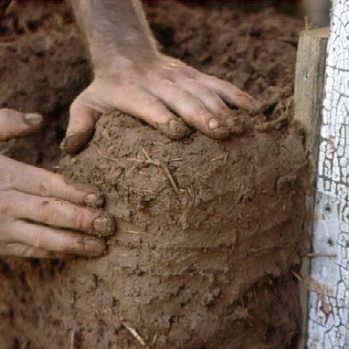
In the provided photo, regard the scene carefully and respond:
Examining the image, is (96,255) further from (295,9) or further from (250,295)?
(295,9)

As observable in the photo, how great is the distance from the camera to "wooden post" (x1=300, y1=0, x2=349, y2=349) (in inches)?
70.1

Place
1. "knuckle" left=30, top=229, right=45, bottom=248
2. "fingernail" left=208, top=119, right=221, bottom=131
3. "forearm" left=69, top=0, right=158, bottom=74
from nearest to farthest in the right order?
"fingernail" left=208, top=119, right=221, bottom=131 < "knuckle" left=30, top=229, right=45, bottom=248 < "forearm" left=69, top=0, right=158, bottom=74

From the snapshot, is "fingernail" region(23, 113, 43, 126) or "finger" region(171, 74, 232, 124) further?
"fingernail" region(23, 113, 43, 126)

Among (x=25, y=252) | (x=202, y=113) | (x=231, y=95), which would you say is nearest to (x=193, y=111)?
(x=202, y=113)

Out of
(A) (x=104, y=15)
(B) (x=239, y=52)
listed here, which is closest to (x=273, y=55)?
(B) (x=239, y=52)

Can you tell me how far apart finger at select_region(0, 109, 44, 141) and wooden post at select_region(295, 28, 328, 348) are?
25.6 inches

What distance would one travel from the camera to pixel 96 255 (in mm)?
1797

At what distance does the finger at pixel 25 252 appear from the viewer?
73.0 inches

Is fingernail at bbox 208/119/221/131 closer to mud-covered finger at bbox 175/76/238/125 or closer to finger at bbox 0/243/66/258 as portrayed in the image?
mud-covered finger at bbox 175/76/238/125

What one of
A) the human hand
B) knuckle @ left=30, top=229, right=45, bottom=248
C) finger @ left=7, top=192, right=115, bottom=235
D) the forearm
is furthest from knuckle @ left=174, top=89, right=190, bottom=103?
knuckle @ left=30, top=229, right=45, bottom=248

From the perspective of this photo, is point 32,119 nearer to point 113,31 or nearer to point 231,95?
point 113,31

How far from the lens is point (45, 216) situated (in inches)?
70.5

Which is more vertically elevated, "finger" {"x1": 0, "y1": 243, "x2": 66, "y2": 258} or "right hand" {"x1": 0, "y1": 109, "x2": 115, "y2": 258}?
"right hand" {"x1": 0, "y1": 109, "x2": 115, "y2": 258}

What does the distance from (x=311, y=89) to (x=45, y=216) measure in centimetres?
70
